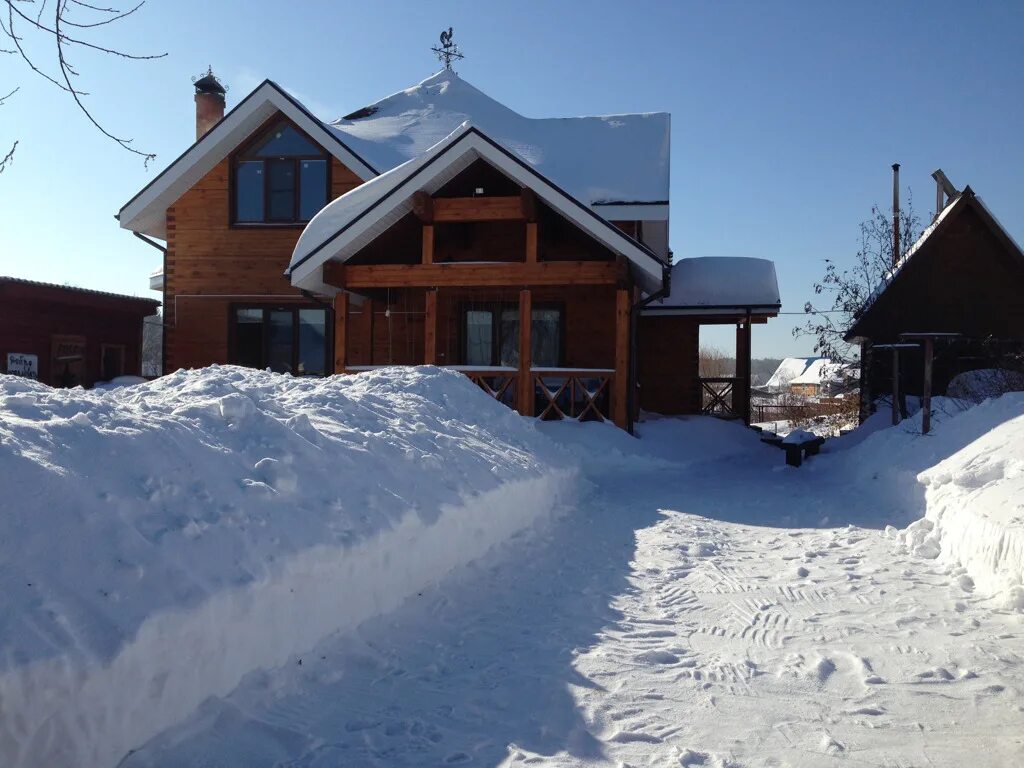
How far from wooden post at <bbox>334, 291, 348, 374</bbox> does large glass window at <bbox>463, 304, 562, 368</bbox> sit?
9.79 ft

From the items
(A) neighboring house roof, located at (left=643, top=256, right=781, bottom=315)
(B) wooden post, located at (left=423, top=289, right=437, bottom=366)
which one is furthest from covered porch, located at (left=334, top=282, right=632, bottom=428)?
(A) neighboring house roof, located at (left=643, top=256, right=781, bottom=315)

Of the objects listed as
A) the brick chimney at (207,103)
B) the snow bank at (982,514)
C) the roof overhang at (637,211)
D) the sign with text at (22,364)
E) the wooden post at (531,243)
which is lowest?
the snow bank at (982,514)

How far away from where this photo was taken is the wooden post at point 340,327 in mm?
13102

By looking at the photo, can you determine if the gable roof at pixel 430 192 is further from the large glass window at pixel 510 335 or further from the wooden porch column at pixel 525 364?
the large glass window at pixel 510 335

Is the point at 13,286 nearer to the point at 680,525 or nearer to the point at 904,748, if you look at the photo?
the point at 680,525

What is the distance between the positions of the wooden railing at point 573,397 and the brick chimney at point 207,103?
12.4m

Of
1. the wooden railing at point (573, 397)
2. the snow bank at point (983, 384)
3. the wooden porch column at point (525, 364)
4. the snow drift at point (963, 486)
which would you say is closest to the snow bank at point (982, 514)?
the snow drift at point (963, 486)

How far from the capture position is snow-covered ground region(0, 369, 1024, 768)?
114 inches

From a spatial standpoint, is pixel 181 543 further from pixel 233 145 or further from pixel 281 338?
pixel 233 145

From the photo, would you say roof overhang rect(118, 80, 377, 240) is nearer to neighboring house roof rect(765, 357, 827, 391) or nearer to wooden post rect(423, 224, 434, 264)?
wooden post rect(423, 224, 434, 264)

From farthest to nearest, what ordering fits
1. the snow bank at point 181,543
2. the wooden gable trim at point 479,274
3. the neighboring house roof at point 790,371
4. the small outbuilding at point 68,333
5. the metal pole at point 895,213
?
the neighboring house roof at point 790,371, the metal pole at point 895,213, the small outbuilding at point 68,333, the wooden gable trim at point 479,274, the snow bank at point 181,543

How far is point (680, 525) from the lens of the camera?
290 inches

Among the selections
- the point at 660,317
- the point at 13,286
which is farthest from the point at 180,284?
the point at 660,317

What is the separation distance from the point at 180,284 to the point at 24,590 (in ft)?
48.6
